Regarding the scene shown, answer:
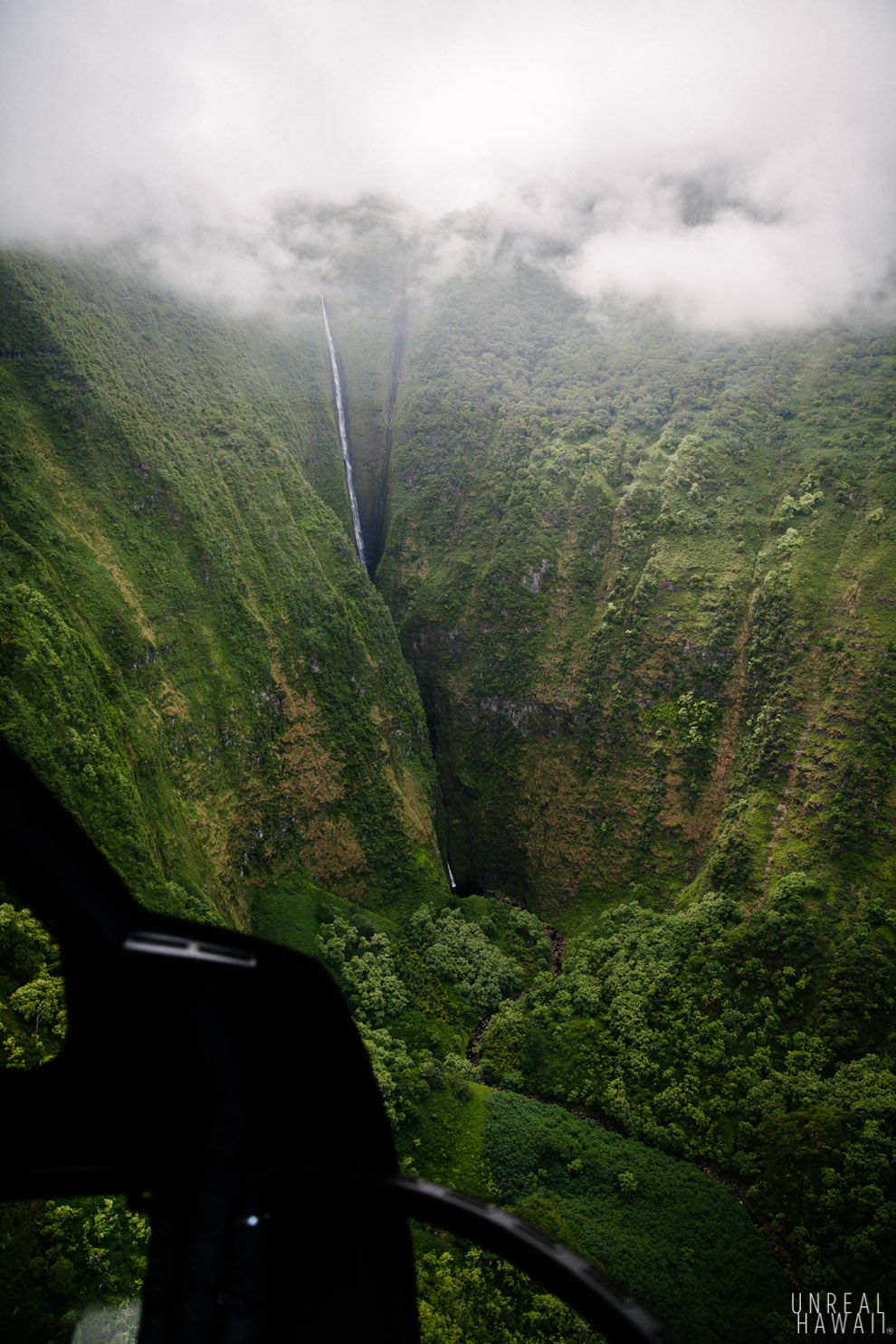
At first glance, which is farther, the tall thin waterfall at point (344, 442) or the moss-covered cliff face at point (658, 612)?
the tall thin waterfall at point (344, 442)

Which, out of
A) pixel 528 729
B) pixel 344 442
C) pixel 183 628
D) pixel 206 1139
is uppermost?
pixel 344 442

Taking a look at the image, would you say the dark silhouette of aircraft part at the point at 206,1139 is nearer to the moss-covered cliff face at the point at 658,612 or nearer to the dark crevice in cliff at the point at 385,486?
the moss-covered cliff face at the point at 658,612

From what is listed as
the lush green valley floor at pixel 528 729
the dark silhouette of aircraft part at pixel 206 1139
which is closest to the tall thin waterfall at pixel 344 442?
the lush green valley floor at pixel 528 729

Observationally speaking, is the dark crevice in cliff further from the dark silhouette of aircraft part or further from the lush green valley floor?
the dark silhouette of aircraft part

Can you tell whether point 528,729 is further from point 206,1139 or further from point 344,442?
point 206,1139

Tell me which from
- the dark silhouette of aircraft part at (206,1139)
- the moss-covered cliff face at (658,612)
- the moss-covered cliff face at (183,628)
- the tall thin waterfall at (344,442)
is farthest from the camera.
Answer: the tall thin waterfall at (344,442)

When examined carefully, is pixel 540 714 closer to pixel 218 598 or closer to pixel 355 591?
pixel 355 591

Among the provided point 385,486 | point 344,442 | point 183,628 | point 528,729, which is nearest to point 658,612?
point 528,729
